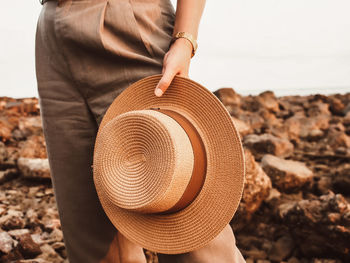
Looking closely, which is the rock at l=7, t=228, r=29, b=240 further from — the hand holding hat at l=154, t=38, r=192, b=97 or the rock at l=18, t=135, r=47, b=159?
the hand holding hat at l=154, t=38, r=192, b=97

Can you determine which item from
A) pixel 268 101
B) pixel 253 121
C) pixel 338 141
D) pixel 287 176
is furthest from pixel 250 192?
pixel 268 101

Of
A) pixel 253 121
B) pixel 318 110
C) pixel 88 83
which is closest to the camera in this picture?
pixel 88 83

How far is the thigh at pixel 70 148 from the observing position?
1520mm

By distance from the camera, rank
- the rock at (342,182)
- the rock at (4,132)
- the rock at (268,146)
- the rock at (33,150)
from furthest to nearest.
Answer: the rock at (4,132), the rock at (268,146), the rock at (33,150), the rock at (342,182)

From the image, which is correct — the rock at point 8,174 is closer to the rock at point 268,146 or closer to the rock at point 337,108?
the rock at point 268,146

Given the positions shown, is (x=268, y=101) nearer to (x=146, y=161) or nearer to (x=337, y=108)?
(x=337, y=108)

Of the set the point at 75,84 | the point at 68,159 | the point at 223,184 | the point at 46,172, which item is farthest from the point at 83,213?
the point at 46,172

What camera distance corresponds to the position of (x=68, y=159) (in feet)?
5.17

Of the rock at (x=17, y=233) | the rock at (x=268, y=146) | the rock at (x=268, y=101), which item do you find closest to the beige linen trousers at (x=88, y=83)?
the rock at (x=17, y=233)

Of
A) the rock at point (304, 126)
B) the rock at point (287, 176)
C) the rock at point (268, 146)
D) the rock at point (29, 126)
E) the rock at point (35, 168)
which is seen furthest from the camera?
the rock at point (304, 126)

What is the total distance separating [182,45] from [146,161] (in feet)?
1.39

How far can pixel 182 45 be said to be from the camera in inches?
52.0

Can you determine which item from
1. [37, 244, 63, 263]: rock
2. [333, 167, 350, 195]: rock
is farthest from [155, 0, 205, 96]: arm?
[333, 167, 350, 195]: rock

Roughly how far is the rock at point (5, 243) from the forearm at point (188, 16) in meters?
2.03
